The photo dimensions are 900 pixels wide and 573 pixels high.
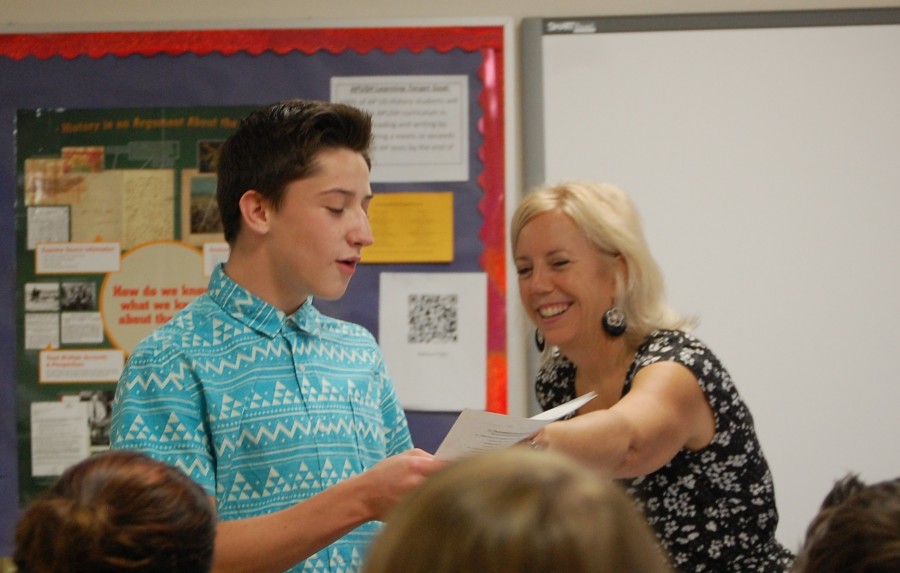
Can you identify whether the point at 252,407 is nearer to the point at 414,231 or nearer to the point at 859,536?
the point at 859,536

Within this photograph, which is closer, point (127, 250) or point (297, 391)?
point (297, 391)

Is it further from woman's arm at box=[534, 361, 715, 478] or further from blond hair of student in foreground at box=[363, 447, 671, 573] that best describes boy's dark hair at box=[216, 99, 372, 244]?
blond hair of student in foreground at box=[363, 447, 671, 573]

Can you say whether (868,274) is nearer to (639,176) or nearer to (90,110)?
(639,176)

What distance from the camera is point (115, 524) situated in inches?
39.8

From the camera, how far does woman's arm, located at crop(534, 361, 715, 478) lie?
153 cm

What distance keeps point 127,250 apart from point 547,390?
1.28 metres

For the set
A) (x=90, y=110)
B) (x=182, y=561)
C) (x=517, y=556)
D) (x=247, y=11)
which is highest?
(x=247, y=11)

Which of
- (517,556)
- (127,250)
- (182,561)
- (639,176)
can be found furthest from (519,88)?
(517,556)

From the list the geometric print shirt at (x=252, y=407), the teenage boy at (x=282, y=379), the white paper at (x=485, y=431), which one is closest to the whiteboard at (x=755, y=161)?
the teenage boy at (x=282, y=379)

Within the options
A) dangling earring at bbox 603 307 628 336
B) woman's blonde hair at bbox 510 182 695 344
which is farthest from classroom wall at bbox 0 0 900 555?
dangling earring at bbox 603 307 628 336

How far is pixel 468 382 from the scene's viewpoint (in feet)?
8.70

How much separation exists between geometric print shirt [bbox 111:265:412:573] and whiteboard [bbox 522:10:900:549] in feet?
3.83

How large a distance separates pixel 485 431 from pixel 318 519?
0.95 feet

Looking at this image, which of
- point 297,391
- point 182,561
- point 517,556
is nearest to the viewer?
point 517,556
